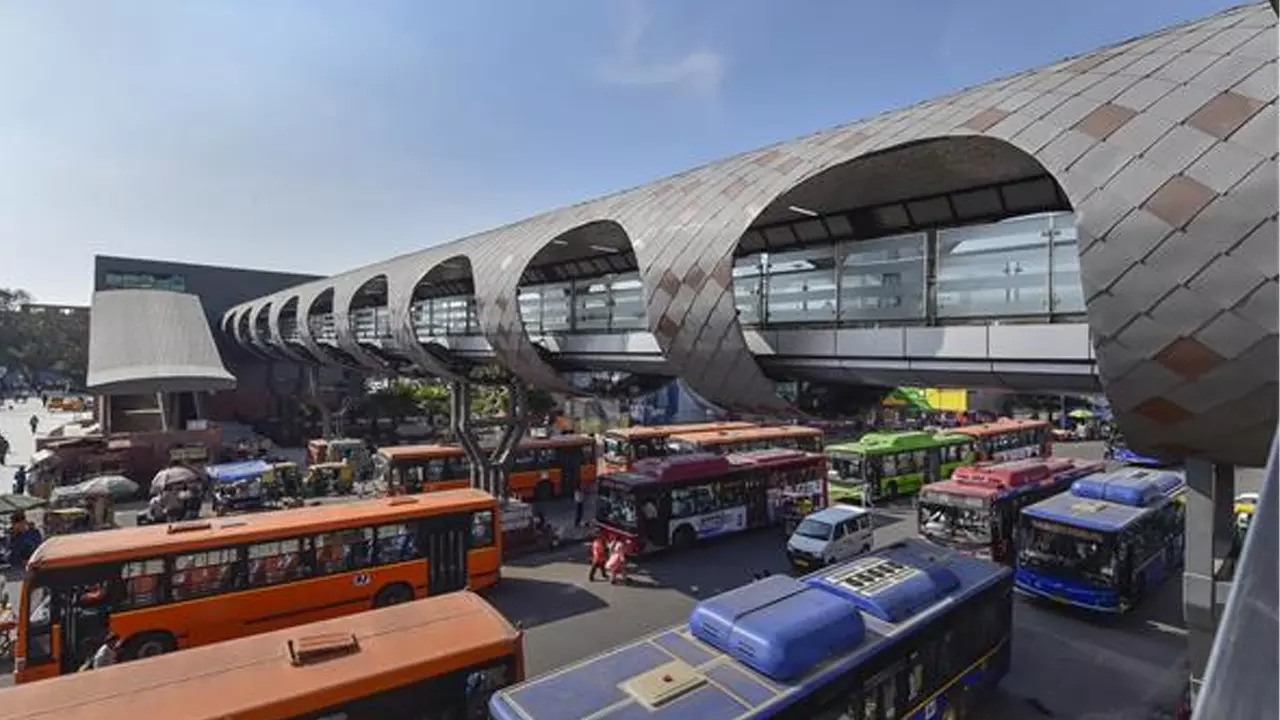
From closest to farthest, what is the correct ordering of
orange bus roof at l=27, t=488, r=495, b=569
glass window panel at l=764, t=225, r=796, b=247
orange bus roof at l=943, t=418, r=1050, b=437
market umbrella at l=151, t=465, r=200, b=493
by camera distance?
1. orange bus roof at l=27, t=488, r=495, b=569
2. glass window panel at l=764, t=225, r=796, b=247
3. market umbrella at l=151, t=465, r=200, b=493
4. orange bus roof at l=943, t=418, r=1050, b=437

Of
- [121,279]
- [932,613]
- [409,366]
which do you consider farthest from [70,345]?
[932,613]

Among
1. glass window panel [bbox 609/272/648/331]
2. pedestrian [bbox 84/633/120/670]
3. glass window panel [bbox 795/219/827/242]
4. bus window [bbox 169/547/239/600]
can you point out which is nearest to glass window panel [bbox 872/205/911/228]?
→ glass window panel [bbox 795/219/827/242]

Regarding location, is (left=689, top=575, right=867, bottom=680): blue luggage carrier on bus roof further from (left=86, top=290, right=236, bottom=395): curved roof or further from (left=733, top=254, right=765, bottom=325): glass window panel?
(left=86, top=290, right=236, bottom=395): curved roof

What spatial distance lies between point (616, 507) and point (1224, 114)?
14271 millimetres

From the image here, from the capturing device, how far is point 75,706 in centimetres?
604

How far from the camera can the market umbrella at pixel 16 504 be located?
16.1 meters

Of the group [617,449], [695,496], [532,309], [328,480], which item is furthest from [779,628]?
[328,480]

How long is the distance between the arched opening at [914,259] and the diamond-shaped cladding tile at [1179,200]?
1260 mm

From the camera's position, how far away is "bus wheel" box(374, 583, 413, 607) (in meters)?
12.9

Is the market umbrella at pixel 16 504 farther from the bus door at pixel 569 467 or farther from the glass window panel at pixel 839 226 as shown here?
the glass window panel at pixel 839 226

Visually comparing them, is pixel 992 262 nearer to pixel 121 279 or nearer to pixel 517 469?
pixel 517 469

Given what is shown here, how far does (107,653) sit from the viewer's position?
9.62 metres

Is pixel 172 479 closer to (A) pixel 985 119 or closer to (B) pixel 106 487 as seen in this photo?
(B) pixel 106 487

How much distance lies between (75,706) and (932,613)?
9.01 m
